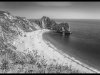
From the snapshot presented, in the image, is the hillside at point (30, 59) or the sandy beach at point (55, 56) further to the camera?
the sandy beach at point (55, 56)

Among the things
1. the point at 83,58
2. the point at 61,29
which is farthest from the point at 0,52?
the point at 61,29

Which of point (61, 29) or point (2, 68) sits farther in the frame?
point (61, 29)

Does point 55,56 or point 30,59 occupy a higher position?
point 30,59

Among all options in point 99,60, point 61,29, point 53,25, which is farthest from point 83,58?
point 53,25

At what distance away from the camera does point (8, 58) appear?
27547 mm

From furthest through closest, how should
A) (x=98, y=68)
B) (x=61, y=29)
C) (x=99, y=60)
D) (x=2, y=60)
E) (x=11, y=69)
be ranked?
(x=61, y=29), (x=99, y=60), (x=98, y=68), (x=2, y=60), (x=11, y=69)

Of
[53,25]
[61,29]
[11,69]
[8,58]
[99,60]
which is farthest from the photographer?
[53,25]

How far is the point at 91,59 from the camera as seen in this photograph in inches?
1510

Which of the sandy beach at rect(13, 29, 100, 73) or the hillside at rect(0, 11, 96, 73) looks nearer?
the hillside at rect(0, 11, 96, 73)

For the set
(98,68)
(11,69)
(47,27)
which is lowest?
(98,68)

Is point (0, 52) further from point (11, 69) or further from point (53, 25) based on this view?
point (53, 25)

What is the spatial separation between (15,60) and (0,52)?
7.16 metres

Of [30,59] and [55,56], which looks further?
[55,56]

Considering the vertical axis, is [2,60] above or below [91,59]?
above
